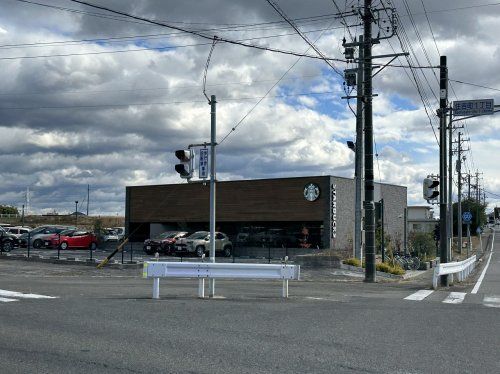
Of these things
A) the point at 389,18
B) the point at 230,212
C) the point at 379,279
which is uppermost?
the point at 389,18

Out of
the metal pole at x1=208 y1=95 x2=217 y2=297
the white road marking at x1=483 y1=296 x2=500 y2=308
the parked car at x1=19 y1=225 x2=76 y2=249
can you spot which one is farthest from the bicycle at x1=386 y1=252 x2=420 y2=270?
the parked car at x1=19 y1=225 x2=76 y2=249

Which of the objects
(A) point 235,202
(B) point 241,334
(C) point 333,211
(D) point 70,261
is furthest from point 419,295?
(A) point 235,202

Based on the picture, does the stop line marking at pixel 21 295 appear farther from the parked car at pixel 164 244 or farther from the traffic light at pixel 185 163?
the parked car at pixel 164 244

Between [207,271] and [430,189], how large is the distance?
11.4 metres

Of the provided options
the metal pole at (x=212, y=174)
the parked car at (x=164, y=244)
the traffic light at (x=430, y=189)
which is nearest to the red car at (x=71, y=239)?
the parked car at (x=164, y=244)

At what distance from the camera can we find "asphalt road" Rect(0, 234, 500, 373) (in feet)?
24.0

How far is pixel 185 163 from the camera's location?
1636cm

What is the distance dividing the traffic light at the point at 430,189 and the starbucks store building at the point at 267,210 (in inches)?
694

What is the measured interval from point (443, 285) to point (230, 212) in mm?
25178

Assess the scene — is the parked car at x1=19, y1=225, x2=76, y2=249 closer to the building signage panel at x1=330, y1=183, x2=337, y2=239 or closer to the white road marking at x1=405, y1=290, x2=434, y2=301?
the building signage panel at x1=330, y1=183, x2=337, y2=239

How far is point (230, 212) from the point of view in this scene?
4497 centimetres

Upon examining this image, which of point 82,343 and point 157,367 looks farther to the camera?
point 82,343

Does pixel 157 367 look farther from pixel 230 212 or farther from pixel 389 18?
pixel 230 212

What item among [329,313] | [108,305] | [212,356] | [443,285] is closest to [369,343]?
[212,356]
